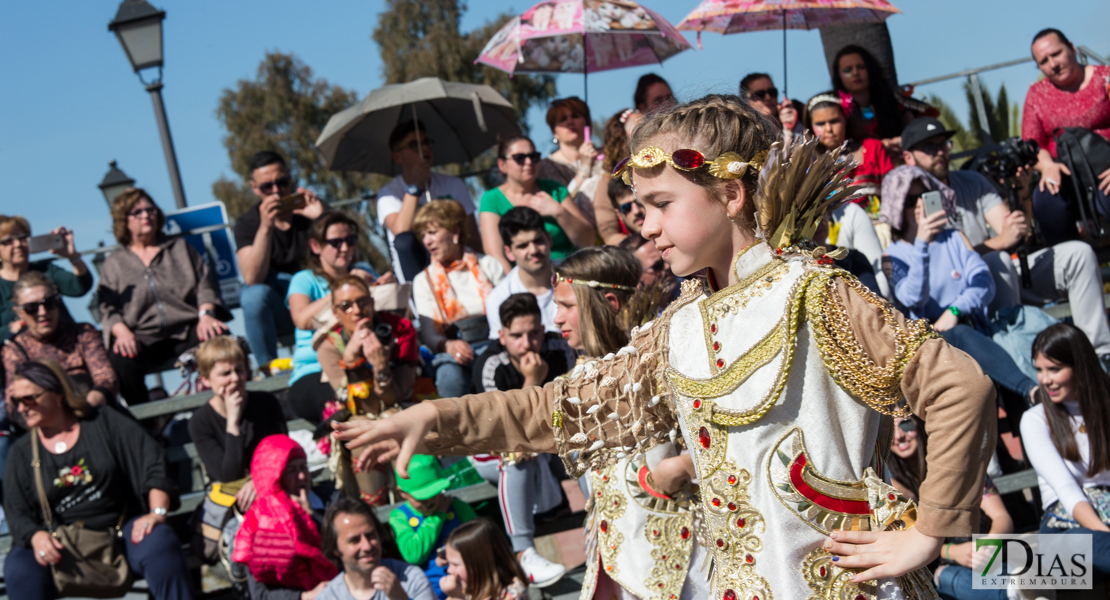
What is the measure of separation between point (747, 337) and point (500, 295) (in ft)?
12.9

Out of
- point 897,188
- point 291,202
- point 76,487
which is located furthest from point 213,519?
point 897,188

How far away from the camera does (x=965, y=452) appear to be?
1.83 meters

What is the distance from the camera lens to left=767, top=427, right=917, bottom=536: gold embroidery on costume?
2004mm

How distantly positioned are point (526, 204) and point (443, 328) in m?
1.03

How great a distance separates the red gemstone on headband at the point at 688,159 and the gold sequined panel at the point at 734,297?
263 millimetres

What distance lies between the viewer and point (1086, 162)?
644 centimetres

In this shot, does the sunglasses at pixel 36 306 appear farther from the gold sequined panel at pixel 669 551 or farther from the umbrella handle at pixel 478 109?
the gold sequined panel at pixel 669 551

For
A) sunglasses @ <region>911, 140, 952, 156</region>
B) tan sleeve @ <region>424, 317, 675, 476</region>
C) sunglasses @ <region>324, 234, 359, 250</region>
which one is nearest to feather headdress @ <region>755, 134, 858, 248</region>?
tan sleeve @ <region>424, 317, 675, 476</region>

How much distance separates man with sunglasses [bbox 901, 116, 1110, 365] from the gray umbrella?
2931mm

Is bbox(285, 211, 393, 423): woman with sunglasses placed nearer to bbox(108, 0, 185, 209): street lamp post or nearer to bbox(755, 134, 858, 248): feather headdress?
bbox(108, 0, 185, 209): street lamp post

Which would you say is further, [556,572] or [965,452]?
[556,572]

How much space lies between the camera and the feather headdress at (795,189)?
205 cm

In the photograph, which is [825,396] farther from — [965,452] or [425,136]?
[425,136]

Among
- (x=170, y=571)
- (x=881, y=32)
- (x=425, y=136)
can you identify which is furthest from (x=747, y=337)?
(x=881, y=32)
